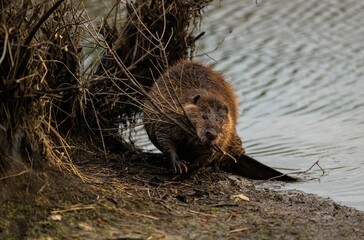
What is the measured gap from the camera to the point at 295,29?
1127 cm

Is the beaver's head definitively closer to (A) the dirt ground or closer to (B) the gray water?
(A) the dirt ground

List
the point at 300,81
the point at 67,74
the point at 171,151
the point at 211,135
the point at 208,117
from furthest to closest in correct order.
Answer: the point at 300,81
the point at 67,74
the point at 171,151
the point at 208,117
the point at 211,135

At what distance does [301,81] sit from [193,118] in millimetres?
3979

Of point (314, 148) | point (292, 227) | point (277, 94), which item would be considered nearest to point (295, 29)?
point (277, 94)

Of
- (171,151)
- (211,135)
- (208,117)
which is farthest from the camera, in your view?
(171,151)

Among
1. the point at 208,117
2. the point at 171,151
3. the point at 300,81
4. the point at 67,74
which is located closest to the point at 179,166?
the point at 171,151

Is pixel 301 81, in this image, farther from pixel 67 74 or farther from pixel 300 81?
pixel 67 74

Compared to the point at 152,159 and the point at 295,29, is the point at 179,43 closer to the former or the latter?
the point at 152,159

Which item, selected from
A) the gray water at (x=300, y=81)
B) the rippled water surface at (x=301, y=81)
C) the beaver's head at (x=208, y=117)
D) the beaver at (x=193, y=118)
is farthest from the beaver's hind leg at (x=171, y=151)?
the rippled water surface at (x=301, y=81)

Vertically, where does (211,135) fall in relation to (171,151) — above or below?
above

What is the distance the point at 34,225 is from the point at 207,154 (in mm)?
1781

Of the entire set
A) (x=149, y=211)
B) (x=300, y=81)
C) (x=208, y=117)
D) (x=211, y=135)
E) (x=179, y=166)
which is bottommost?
(x=149, y=211)

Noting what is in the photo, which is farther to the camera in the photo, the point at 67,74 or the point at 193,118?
the point at 67,74

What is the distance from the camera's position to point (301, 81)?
9.45 m
